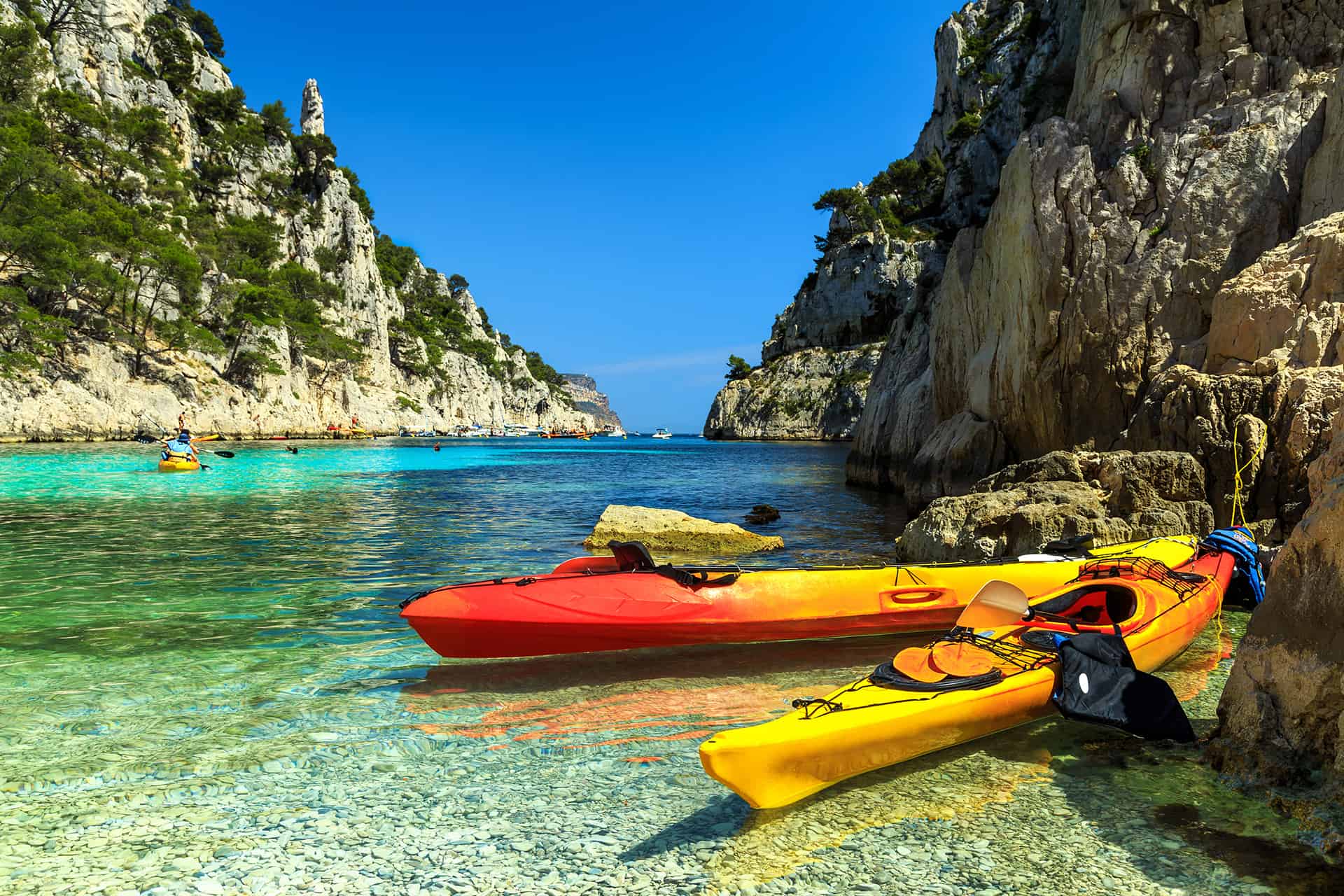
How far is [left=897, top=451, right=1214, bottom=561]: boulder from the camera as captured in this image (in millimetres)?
10031

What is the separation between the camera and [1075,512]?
398 inches

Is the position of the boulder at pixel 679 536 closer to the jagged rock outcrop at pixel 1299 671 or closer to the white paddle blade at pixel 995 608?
the white paddle blade at pixel 995 608

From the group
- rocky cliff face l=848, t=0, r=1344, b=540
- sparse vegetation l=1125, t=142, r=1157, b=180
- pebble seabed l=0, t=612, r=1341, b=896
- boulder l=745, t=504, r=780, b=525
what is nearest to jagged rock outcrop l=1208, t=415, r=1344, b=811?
pebble seabed l=0, t=612, r=1341, b=896

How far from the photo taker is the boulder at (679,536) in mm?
12688

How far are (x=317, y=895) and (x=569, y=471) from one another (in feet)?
106

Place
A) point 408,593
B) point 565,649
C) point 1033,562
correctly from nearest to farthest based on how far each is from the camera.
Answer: point 565,649 → point 1033,562 → point 408,593

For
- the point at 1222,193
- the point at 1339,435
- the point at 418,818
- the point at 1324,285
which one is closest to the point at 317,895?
the point at 418,818

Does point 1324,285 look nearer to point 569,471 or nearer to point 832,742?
point 832,742

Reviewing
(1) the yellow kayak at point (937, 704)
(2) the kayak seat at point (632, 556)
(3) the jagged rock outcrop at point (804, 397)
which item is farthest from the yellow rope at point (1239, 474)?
(3) the jagged rock outcrop at point (804, 397)

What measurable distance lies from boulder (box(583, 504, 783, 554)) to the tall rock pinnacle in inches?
3315

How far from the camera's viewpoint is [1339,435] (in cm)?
432

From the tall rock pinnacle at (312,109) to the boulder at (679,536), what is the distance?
84.2 m

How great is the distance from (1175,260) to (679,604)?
1148 cm

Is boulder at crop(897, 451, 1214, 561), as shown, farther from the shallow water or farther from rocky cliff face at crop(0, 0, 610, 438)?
rocky cliff face at crop(0, 0, 610, 438)
